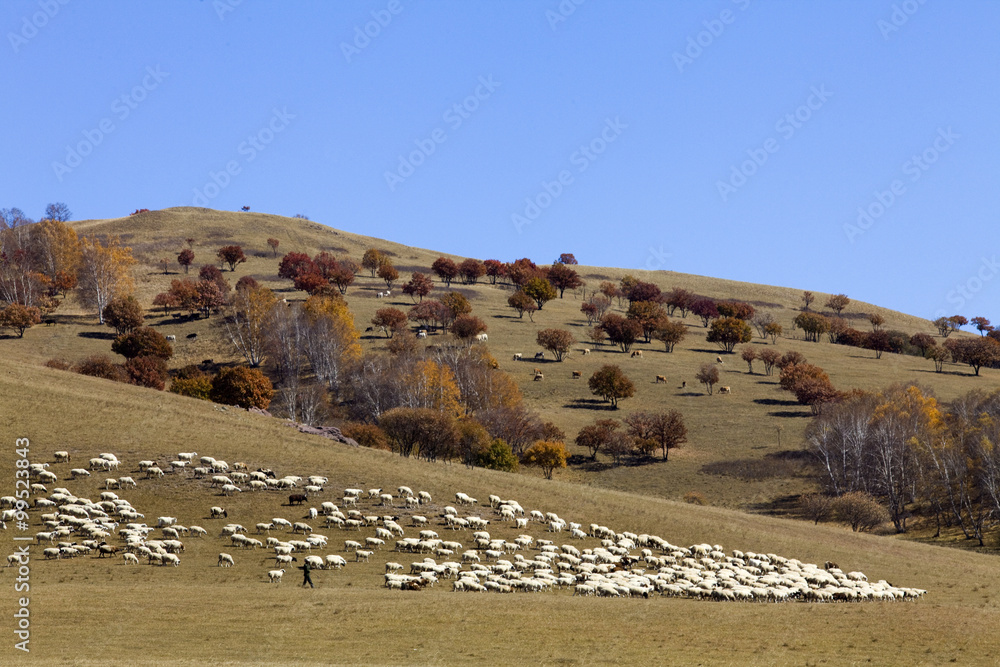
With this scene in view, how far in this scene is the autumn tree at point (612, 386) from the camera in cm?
11275

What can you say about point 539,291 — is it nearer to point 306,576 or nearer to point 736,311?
point 736,311

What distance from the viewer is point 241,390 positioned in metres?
99.1

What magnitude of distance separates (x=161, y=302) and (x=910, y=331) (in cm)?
14705

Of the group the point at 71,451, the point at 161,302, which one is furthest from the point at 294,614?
the point at 161,302

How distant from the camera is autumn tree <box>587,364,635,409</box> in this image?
113 m

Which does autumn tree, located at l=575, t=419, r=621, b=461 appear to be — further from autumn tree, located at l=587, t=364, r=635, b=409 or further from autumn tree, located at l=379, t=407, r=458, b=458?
autumn tree, located at l=379, t=407, r=458, b=458

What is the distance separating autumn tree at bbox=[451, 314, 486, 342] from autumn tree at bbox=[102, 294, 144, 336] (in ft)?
152

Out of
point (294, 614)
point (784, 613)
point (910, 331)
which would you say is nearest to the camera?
point (294, 614)

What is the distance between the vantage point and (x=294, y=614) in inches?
1347

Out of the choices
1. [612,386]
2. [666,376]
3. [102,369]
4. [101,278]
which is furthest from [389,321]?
[101,278]

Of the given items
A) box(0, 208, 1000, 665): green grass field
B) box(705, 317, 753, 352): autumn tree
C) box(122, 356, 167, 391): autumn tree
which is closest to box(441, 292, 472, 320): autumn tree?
box(0, 208, 1000, 665): green grass field

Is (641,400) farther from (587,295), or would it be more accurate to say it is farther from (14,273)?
(14,273)

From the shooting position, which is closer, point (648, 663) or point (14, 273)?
point (648, 663)

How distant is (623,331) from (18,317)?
87.9 metres
